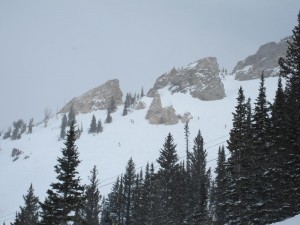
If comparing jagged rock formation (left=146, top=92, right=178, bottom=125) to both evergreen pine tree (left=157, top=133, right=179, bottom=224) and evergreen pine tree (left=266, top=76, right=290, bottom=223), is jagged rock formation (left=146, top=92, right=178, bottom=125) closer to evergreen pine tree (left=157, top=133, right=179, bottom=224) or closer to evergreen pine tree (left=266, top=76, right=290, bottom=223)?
evergreen pine tree (left=157, top=133, right=179, bottom=224)

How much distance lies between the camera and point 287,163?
24.8 metres

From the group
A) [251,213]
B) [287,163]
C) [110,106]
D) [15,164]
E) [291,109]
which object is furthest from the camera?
[110,106]

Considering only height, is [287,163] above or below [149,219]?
above

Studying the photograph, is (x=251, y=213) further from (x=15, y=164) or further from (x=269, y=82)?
(x=269, y=82)

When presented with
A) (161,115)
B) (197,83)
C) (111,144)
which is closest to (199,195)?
(111,144)

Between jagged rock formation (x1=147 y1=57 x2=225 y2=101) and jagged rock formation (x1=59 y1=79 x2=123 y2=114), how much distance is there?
20560mm

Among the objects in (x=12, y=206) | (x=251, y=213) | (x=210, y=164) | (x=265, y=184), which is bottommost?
(x=12, y=206)

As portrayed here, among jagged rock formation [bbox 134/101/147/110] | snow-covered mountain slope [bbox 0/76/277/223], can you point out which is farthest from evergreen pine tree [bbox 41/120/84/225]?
jagged rock formation [bbox 134/101/147/110]

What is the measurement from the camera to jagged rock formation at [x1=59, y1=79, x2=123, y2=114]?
18488 centimetres

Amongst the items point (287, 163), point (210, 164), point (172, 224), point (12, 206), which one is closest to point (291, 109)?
point (287, 163)

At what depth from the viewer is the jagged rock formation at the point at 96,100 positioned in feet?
607

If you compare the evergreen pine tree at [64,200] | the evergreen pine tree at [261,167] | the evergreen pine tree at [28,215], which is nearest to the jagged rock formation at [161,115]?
the evergreen pine tree at [28,215]

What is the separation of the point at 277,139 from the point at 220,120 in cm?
10887

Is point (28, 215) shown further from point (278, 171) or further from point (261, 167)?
point (278, 171)
